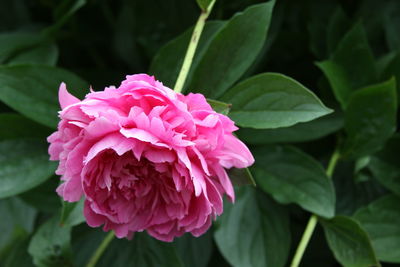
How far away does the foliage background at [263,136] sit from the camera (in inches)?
26.9

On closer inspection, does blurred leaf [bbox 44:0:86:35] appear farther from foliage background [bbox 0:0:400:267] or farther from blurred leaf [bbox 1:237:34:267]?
blurred leaf [bbox 1:237:34:267]

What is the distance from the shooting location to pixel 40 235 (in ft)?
2.34

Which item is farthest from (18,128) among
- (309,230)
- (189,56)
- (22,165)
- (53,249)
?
(309,230)

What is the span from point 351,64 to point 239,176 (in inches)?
10.9

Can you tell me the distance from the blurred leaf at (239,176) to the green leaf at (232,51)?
0.38ft

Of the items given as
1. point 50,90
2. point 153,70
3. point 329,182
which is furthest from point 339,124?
point 50,90

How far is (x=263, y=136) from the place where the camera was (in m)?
0.73

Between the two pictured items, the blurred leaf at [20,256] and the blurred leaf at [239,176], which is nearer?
the blurred leaf at [239,176]

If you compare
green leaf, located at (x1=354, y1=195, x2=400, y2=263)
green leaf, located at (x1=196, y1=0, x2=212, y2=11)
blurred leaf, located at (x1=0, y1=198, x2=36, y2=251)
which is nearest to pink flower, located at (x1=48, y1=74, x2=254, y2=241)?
green leaf, located at (x1=196, y1=0, x2=212, y2=11)

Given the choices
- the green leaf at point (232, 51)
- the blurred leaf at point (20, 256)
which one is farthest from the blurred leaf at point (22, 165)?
the green leaf at point (232, 51)

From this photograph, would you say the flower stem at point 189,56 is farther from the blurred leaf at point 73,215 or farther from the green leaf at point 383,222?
the green leaf at point 383,222

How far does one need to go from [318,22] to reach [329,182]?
274 mm

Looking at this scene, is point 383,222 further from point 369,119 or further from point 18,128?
point 18,128

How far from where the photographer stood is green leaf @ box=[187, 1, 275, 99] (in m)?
0.65
